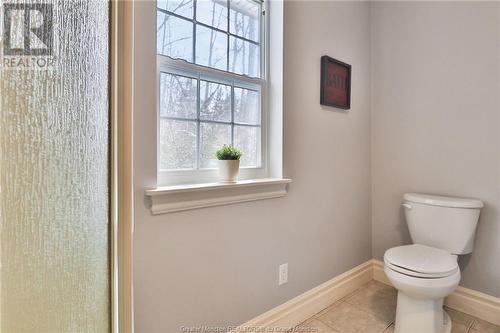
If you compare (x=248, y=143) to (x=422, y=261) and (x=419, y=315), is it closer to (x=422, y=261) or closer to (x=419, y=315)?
(x=422, y=261)

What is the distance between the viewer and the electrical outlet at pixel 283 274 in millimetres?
1562

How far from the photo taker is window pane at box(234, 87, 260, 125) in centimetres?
149

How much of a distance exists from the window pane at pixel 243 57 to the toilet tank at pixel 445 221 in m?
1.29

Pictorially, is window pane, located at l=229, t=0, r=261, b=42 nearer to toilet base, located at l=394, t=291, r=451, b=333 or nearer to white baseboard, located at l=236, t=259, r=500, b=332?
white baseboard, located at l=236, t=259, r=500, b=332

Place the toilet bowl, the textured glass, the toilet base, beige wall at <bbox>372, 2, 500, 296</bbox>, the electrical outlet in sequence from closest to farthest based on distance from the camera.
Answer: the textured glass → the toilet bowl → the toilet base → the electrical outlet → beige wall at <bbox>372, 2, 500, 296</bbox>

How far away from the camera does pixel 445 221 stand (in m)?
1.65

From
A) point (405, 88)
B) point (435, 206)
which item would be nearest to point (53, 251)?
point (435, 206)

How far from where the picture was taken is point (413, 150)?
6.47ft

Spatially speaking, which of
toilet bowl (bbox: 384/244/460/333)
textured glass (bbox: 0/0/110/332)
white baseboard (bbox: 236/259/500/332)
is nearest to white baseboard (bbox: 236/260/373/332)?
white baseboard (bbox: 236/259/500/332)

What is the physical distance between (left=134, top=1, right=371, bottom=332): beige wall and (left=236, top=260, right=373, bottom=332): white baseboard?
0.13 ft

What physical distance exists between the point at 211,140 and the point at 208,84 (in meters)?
0.27

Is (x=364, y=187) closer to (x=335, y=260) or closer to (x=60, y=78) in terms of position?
(x=335, y=260)

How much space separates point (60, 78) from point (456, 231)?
6.50 ft

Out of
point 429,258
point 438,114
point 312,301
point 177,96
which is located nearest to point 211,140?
point 177,96
